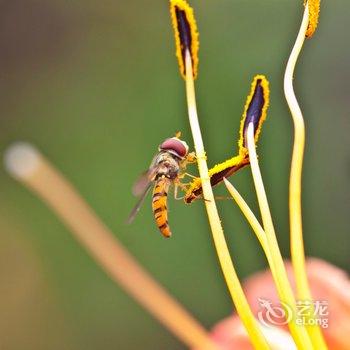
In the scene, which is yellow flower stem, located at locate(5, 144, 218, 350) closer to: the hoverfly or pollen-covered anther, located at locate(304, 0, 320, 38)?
the hoverfly

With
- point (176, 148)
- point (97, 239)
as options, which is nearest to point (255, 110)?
Answer: point (176, 148)

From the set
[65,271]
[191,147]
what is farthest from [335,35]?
[65,271]

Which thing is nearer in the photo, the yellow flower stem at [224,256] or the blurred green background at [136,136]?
the yellow flower stem at [224,256]

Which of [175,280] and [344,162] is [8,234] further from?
[344,162]

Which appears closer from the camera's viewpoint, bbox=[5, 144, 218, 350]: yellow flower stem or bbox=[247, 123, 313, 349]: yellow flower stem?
bbox=[247, 123, 313, 349]: yellow flower stem

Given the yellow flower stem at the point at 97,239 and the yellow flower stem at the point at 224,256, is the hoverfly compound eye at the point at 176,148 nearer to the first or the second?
the yellow flower stem at the point at 224,256

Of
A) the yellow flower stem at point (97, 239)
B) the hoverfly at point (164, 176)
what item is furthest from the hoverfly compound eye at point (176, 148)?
the yellow flower stem at point (97, 239)

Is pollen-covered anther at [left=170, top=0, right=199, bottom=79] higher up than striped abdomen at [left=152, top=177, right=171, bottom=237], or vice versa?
pollen-covered anther at [left=170, top=0, right=199, bottom=79]

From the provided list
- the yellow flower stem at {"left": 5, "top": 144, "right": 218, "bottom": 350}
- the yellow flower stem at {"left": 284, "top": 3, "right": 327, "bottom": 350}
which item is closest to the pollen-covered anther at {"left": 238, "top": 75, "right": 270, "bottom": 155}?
the yellow flower stem at {"left": 284, "top": 3, "right": 327, "bottom": 350}
